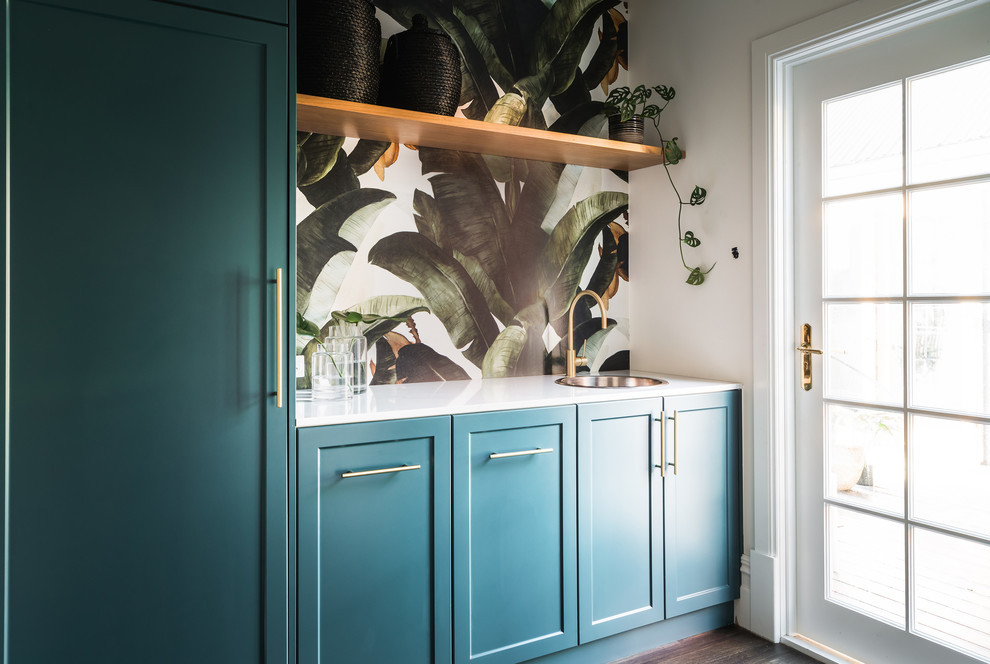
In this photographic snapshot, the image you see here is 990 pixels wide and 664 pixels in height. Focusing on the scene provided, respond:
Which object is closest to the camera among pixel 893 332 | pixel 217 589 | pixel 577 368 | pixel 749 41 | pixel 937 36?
pixel 217 589

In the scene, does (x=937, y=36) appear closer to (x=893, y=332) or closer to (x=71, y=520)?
(x=893, y=332)

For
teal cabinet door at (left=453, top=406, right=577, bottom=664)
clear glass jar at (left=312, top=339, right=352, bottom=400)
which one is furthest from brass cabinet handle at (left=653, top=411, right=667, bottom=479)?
clear glass jar at (left=312, top=339, right=352, bottom=400)

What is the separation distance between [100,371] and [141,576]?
463 mm

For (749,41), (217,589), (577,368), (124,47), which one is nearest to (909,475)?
(577,368)

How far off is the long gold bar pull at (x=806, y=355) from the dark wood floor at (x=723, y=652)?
0.89 meters

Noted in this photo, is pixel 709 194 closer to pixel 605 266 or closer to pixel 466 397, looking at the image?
pixel 605 266

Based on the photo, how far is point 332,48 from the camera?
6.27ft

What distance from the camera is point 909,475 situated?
6.26ft

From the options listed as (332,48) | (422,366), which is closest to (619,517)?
(422,366)

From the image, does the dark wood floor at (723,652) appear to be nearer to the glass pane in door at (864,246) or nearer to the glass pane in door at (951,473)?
the glass pane in door at (951,473)

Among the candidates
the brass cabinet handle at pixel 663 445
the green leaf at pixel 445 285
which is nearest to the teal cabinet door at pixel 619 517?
the brass cabinet handle at pixel 663 445

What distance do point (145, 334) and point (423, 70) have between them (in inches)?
47.7

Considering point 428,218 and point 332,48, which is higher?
point 332,48

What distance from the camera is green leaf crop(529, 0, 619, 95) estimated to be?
2.61 metres
